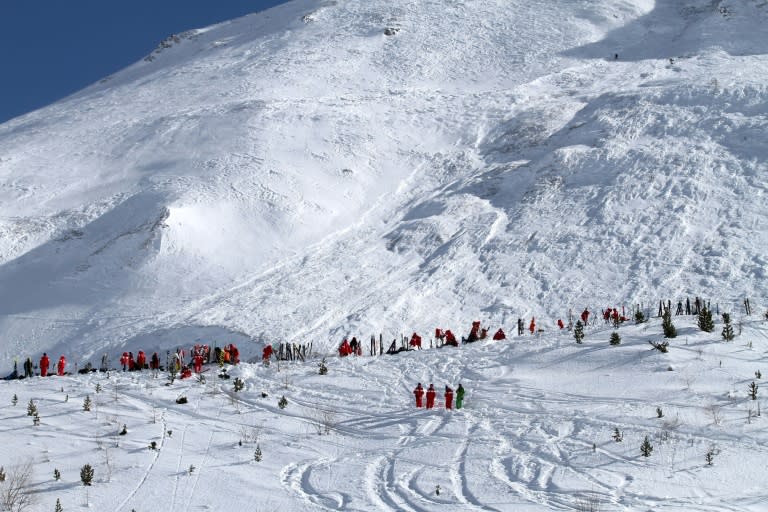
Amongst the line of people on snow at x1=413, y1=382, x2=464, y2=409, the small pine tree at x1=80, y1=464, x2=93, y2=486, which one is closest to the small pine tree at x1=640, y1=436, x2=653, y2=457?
the line of people on snow at x1=413, y1=382, x2=464, y2=409

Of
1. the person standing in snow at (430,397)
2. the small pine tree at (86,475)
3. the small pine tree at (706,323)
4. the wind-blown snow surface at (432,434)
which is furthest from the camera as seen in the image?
the small pine tree at (706,323)

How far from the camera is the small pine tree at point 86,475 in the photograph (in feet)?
43.0

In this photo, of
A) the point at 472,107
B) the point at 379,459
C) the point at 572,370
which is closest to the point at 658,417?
the point at 572,370

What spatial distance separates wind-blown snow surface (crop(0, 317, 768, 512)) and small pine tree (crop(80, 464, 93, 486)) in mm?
204

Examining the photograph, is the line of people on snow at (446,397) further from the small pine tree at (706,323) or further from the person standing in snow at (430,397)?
the small pine tree at (706,323)

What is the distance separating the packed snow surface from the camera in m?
14.4

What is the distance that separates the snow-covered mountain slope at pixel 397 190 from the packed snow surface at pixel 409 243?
0.18m

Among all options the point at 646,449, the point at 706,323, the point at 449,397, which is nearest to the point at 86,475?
the point at 449,397

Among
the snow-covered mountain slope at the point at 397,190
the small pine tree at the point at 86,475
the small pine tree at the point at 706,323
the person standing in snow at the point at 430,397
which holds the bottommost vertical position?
the small pine tree at the point at 86,475

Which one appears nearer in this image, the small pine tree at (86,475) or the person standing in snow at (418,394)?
the small pine tree at (86,475)

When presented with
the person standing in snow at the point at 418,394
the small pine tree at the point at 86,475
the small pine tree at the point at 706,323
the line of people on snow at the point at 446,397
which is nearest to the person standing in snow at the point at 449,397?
the line of people on snow at the point at 446,397

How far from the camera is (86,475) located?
13.2 metres

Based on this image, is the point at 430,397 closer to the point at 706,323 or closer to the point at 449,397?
the point at 449,397

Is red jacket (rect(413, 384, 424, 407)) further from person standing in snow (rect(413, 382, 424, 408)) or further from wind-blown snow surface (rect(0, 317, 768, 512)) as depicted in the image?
wind-blown snow surface (rect(0, 317, 768, 512))
